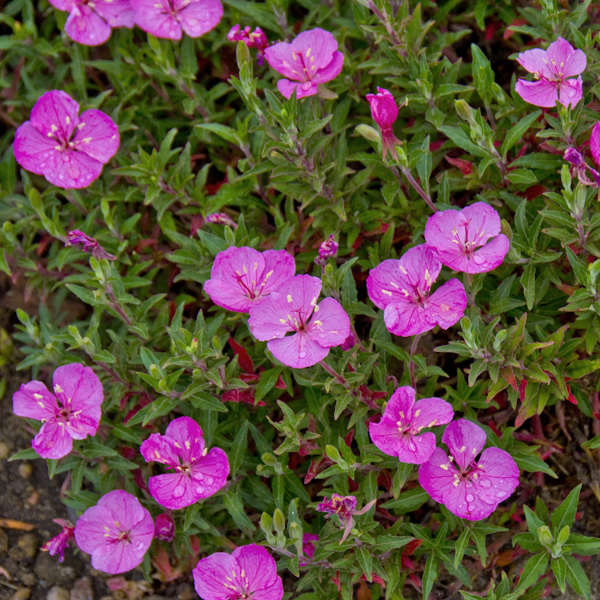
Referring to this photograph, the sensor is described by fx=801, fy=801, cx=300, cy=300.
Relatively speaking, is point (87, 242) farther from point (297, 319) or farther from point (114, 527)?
point (114, 527)

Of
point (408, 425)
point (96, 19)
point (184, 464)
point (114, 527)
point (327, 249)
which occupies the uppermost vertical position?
point (96, 19)

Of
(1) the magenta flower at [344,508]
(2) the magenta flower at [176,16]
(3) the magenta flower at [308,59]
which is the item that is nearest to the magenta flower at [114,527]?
(1) the magenta flower at [344,508]

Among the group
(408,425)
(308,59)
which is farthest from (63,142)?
(408,425)

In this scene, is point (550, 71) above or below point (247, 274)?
above

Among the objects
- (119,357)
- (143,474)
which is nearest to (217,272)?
(119,357)

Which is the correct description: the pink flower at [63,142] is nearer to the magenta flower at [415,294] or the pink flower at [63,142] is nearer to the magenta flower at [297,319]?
the magenta flower at [297,319]

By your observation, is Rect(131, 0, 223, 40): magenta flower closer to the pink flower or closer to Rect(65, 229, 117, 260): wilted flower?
the pink flower

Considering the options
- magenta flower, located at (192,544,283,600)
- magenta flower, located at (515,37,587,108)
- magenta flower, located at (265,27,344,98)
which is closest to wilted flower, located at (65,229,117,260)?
magenta flower, located at (265,27,344,98)
